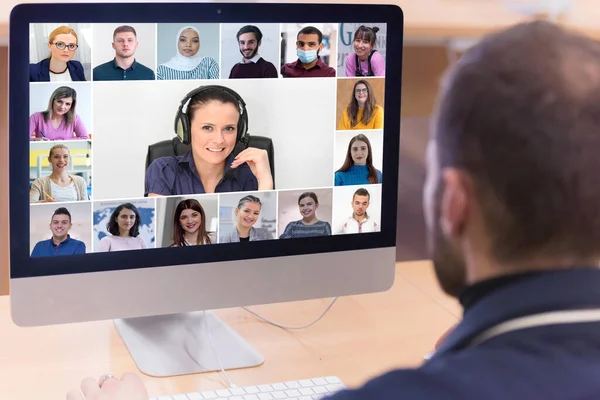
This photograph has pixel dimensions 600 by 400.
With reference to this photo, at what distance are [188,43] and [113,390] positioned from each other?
470mm

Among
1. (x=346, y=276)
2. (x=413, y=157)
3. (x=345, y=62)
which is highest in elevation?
(x=345, y=62)

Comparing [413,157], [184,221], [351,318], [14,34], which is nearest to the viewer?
[14,34]

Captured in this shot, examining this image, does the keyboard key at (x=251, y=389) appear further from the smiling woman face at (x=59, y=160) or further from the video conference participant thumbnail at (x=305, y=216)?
the smiling woman face at (x=59, y=160)

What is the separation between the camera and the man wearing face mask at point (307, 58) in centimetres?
130

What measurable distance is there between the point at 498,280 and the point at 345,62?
2.29ft

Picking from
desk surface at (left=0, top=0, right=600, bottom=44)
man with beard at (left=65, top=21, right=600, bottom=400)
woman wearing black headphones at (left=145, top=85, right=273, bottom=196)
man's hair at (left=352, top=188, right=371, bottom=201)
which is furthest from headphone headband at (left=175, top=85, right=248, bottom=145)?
desk surface at (left=0, top=0, right=600, bottom=44)

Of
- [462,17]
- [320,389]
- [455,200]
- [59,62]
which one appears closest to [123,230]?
[59,62]

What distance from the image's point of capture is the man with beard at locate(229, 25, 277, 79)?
1.27 m

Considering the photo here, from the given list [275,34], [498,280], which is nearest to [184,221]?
[275,34]

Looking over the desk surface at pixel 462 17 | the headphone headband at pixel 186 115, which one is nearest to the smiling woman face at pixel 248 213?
the headphone headband at pixel 186 115

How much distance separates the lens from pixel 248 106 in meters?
1.28

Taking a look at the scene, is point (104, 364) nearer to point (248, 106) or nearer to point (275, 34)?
point (248, 106)

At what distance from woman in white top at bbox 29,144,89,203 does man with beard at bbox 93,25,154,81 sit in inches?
4.3

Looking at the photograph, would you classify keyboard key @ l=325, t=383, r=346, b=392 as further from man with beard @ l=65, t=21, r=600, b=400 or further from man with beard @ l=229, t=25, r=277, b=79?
man with beard @ l=65, t=21, r=600, b=400
